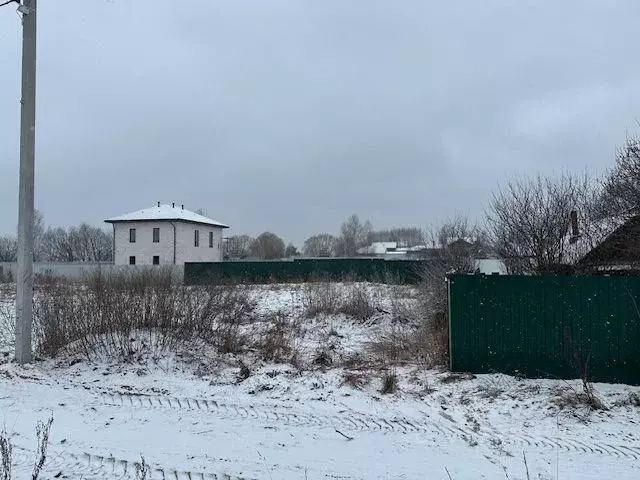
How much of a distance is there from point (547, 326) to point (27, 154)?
362 inches

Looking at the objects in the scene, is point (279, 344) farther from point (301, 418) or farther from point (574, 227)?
point (574, 227)

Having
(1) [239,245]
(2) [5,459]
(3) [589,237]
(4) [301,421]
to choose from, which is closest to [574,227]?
(3) [589,237]

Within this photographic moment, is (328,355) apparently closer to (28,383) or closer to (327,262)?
(28,383)

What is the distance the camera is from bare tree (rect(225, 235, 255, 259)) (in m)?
84.4

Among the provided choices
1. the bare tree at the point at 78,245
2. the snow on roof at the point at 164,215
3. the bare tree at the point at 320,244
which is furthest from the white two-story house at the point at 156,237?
the bare tree at the point at 320,244

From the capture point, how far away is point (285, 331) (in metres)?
12.1

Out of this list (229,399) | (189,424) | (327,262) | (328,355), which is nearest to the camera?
(189,424)

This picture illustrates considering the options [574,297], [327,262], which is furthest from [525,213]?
[327,262]

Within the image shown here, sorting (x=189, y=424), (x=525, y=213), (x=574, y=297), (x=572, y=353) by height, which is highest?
(x=525, y=213)

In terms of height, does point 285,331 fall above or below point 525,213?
below

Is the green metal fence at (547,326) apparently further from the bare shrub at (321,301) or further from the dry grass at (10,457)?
the bare shrub at (321,301)

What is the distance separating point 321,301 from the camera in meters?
15.8

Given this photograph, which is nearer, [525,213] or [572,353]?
[572,353]

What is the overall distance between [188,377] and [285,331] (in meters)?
4.12
